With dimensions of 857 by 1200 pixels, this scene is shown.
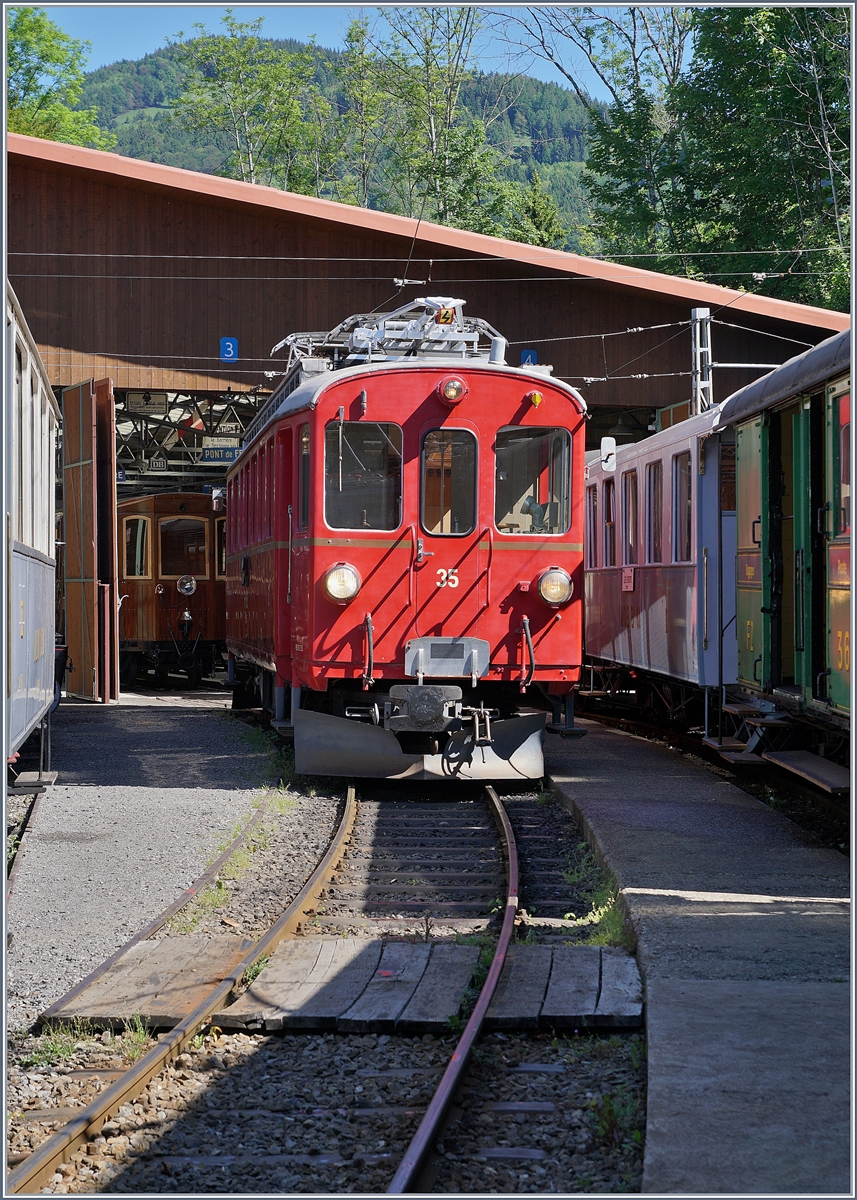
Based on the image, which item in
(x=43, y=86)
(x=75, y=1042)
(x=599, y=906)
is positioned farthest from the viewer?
(x=43, y=86)

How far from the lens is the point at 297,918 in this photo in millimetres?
7105

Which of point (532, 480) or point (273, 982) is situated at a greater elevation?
Answer: point (532, 480)

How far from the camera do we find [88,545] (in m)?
13.9

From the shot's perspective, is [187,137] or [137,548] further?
[187,137]

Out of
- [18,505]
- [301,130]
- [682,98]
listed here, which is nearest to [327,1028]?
[18,505]

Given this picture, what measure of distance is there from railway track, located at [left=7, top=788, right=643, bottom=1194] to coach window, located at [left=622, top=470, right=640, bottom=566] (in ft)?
28.6

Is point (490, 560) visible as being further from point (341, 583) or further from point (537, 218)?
point (537, 218)

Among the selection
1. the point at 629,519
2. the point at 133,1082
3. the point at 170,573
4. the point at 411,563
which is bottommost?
the point at 133,1082

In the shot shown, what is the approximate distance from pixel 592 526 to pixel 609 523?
1050mm

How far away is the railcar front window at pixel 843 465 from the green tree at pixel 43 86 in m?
41.4

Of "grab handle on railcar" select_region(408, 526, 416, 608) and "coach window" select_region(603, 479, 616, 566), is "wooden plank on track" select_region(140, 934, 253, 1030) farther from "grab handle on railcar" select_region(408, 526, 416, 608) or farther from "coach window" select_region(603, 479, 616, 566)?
"coach window" select_region(603, 479, 616, 566)

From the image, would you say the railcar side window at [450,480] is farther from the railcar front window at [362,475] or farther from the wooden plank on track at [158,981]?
the wooden plank on track at [158,981]

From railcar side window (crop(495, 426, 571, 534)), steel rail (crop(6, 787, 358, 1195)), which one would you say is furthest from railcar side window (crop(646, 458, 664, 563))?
steel rail (crop(6, 787, 358, 1195))

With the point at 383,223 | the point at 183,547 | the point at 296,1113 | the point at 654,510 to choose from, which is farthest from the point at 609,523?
the point at 296,1113
